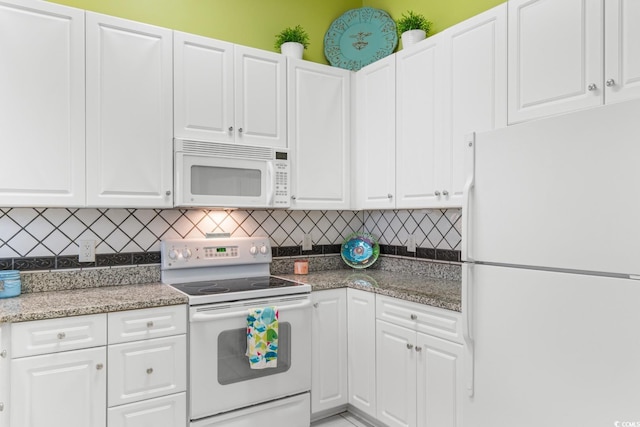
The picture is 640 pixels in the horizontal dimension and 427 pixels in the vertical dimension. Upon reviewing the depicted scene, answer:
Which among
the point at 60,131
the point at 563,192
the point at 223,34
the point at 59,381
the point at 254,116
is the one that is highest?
the point at 223,34

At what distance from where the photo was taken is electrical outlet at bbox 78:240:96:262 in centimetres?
252

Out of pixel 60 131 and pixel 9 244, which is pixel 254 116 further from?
pixel 9 244

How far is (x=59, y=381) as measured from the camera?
1.93 meters

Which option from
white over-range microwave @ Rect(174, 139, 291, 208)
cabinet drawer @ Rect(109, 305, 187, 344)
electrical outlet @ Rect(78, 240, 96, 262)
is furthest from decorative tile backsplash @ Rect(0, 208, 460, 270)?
cabinet drawer @ Rect(109, 305, 187, 344)

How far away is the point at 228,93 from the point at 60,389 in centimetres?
179

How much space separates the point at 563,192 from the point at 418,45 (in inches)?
60.8

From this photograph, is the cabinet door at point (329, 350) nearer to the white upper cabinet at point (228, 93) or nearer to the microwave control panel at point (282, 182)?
the microwave control panel at point (282, 182)

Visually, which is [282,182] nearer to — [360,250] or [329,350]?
[360,250]

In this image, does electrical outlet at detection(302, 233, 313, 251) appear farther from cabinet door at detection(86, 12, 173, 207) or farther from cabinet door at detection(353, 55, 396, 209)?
cabinet door at detection(86, 12, 173, 207)

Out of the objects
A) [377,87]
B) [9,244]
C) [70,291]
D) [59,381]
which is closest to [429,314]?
[377,87]

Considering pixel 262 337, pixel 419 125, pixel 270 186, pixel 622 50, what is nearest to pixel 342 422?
pixel 262 337

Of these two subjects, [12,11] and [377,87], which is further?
[377,87]

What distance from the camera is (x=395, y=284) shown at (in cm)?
264

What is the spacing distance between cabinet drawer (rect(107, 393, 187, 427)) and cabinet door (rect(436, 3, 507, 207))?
1791 mm
